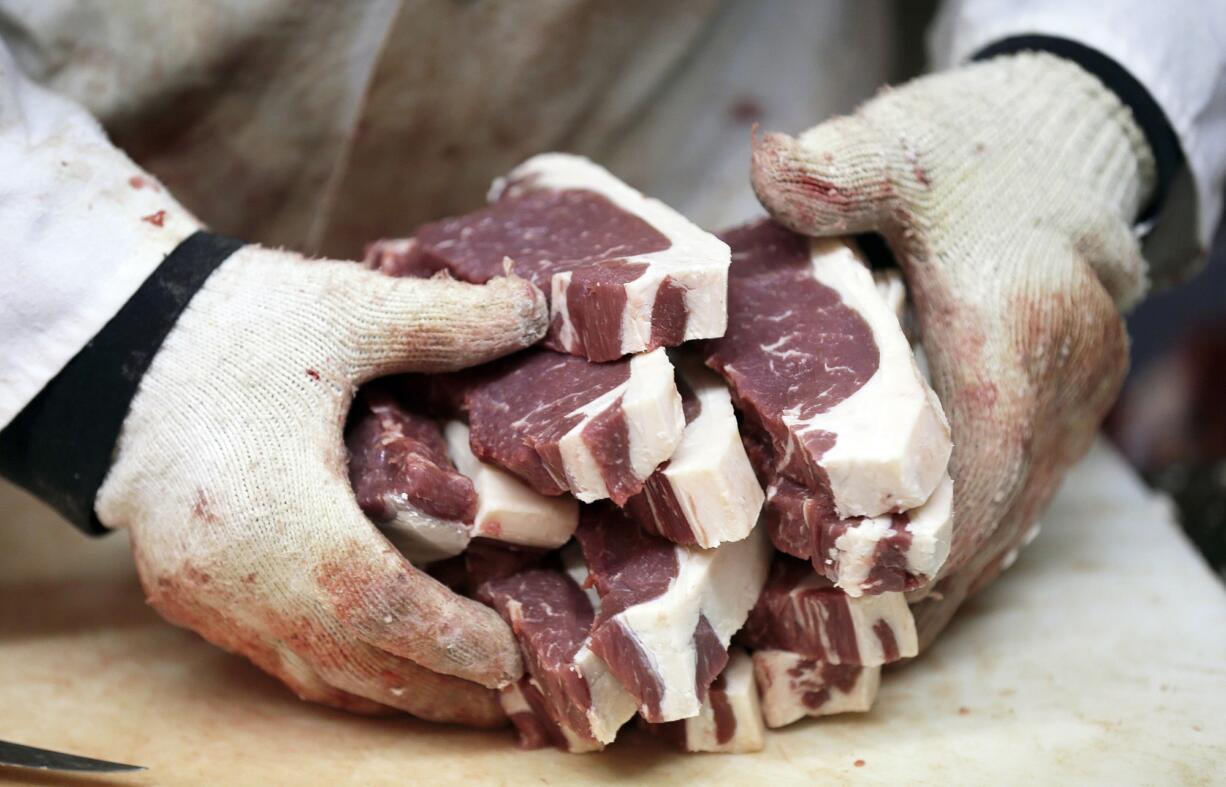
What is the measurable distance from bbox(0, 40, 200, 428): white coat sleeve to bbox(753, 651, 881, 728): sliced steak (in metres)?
1.32

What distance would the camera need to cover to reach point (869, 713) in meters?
2.06

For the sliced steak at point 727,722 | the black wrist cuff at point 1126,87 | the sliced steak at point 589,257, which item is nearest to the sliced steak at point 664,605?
the sliced steak at point 727,722

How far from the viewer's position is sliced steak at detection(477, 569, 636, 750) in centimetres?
175

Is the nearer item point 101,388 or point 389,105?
point 101,388

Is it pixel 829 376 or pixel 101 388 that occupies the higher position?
pixel 829 376

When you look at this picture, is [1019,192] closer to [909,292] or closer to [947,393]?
[909,292]

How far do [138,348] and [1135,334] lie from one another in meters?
3.91

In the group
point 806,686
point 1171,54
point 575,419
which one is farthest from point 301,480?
point 1171,54

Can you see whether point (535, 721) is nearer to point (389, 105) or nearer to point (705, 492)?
point (705, 492)

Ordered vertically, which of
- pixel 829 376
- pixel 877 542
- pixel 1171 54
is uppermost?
pixel 1171 54

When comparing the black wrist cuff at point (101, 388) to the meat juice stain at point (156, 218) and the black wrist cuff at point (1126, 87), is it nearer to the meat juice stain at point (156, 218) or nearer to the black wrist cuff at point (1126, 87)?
the meat juice stain at point (156, 218)

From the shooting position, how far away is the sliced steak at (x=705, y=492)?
1.69m

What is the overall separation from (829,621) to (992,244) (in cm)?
79

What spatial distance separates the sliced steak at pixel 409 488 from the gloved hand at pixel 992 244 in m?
0.75
